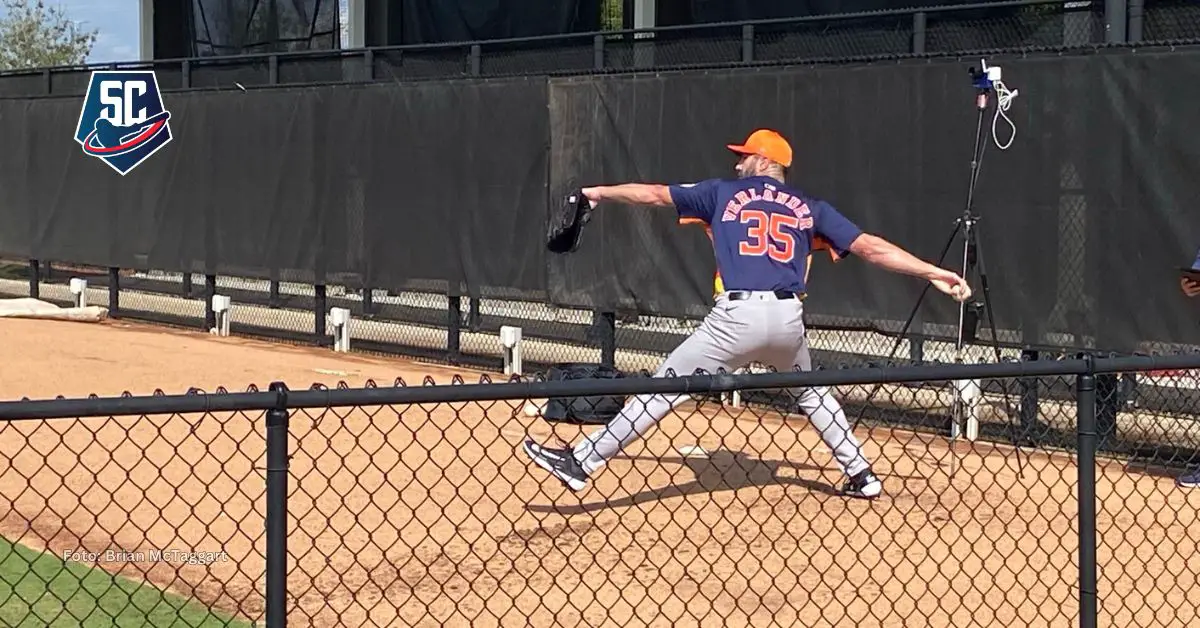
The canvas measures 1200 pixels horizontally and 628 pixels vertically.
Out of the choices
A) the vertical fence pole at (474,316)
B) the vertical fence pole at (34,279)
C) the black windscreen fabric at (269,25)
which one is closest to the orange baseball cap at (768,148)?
the vertical fence pole at (474,316)

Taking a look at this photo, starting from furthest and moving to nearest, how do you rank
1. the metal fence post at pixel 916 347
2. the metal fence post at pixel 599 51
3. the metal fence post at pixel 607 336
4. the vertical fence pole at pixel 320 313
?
the vertical fence pole at pixel 320 313
the metal fence post at pixel 599 51
the metal fence post at pixel 607 336
the metal fence post at pixel 916 347

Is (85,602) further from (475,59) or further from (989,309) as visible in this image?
(475,59)

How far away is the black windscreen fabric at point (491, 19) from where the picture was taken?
19.2m

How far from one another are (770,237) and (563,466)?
147cm

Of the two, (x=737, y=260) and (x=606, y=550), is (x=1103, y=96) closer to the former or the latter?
(x=737, y=260)

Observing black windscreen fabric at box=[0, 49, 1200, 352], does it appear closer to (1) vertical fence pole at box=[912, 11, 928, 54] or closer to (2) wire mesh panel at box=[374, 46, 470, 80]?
(1) vertical fence pole at box=[912, 11, 928, 54]

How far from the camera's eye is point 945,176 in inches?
413

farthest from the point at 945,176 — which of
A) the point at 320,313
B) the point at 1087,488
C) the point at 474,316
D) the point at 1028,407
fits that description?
the point at 320,313

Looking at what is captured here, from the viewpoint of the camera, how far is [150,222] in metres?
17.8

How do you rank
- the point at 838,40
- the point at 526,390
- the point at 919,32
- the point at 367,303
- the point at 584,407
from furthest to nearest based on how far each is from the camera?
1. the point at 367,303
2. the point at 838,40
3. the point at 919,32
4. the point at 584,407
5. the point at 526,390

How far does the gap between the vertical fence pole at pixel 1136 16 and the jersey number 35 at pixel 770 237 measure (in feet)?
10.5

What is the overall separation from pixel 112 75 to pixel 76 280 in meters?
2.48

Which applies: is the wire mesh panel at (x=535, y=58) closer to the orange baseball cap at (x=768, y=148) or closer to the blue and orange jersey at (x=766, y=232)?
the orange baseball cap at (x=768, y=148)

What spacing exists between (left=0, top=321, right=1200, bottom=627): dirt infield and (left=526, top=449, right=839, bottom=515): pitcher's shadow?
2 centimetres
